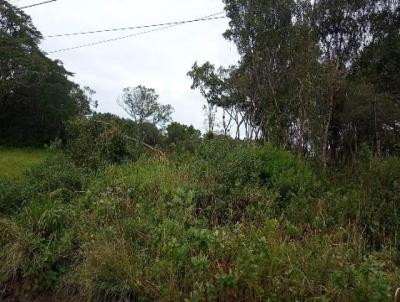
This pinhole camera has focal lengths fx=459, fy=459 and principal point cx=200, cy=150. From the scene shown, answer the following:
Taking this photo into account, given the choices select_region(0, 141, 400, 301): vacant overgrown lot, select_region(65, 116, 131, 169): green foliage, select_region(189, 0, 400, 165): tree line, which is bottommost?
select_region(0, 141, 400, 301): vacant overgrown lot

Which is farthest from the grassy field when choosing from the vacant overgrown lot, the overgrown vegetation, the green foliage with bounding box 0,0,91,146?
the green foliage with bounding box 0,0,91,146

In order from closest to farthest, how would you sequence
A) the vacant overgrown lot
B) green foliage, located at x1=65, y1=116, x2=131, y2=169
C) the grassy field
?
1. the vacant overgrown lot
2. green foliage, located at x1=65, y1=116, x2=131, y2=169
3. the grassy field

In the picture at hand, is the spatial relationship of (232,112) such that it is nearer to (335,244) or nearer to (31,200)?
(31,200)

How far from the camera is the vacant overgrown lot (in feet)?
12.9

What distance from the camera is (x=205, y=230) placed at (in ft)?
14.9

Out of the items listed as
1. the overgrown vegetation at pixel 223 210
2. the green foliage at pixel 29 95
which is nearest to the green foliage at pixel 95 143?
the overgrown vegetation at pixel 223 210

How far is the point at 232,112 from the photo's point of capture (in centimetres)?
2709

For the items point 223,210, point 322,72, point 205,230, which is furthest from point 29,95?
point 205,230

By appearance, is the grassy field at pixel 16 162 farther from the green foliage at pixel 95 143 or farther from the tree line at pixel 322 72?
the tree line at pixel 322 72

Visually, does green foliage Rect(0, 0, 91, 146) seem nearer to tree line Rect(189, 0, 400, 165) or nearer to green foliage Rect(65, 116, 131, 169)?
tree line Rect(189, 0, 400, 165)

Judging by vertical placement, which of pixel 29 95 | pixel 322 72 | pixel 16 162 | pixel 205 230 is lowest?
pixel 205 230

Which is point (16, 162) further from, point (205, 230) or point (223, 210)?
point (205, 230)

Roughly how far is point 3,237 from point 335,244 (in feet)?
14.2

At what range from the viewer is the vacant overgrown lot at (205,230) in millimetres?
3945
